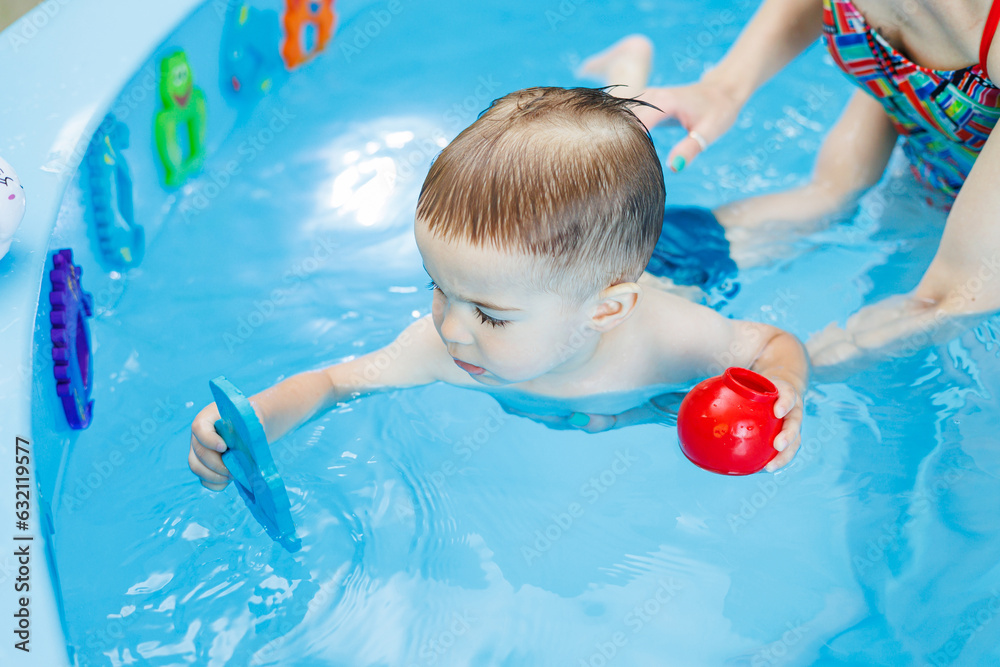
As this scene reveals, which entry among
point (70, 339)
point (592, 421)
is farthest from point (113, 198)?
point (592, 421)

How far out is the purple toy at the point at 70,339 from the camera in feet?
4.45

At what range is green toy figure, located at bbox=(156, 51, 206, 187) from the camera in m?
1.89

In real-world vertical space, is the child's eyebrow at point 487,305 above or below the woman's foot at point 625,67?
below

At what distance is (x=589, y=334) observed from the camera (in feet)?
4.30

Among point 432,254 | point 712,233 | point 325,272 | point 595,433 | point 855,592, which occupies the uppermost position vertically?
point 432,254

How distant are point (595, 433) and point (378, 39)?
149cm

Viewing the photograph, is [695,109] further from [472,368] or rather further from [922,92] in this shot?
[472,368]

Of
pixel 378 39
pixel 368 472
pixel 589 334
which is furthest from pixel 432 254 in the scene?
pixel 378 39

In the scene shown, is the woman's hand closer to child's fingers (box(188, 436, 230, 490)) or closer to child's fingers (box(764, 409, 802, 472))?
child's fingers (box(764, 409, 802, 472))

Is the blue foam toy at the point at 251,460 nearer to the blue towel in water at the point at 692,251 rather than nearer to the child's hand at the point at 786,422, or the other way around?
the child's hand at the point at 786,422

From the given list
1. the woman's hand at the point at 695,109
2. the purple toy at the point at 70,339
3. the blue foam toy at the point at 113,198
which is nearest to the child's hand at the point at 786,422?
the woman's hand at the point at 695,109

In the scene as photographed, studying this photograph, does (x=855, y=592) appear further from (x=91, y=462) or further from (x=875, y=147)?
(x=91, y=462)

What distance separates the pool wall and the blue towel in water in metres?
1.00

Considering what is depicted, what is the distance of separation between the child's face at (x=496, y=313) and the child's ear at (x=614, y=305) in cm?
2
